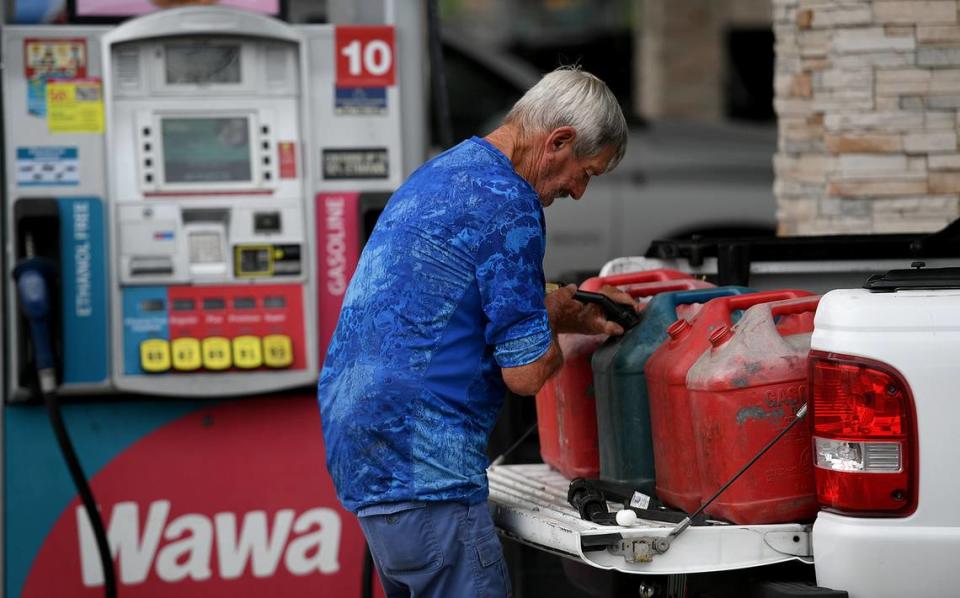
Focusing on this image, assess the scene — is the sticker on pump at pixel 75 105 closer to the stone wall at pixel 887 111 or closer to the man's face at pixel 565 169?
the man's face at pixel 565 169

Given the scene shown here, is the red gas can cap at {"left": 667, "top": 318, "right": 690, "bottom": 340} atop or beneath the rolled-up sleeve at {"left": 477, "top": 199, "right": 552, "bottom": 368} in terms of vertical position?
beneath

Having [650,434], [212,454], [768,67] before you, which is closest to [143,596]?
[212,454]

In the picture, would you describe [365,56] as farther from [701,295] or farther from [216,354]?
[701,295]

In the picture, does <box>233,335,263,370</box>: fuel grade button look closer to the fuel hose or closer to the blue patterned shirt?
the fuel hose

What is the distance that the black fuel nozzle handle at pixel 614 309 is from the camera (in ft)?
11.5

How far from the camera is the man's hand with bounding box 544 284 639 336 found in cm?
336

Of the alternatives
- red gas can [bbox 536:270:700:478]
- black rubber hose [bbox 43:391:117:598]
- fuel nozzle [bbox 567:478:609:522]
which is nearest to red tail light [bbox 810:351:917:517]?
fuel nozzle [bbox 567:478:609:522]

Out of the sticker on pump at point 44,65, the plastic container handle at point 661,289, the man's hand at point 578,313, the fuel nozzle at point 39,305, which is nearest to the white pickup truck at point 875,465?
the man's hand at point 578,313

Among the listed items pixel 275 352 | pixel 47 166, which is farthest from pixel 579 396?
pixel 47 166

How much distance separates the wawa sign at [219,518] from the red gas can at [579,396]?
1.36 m

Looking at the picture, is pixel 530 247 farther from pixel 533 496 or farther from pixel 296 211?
pixel 296 211

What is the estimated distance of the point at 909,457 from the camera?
9.50 ft

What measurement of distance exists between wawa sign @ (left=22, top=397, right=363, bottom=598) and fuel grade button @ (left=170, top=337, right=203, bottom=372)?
0.79ft

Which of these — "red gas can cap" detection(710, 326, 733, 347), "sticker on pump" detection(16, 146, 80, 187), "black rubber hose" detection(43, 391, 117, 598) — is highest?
"sticker on pump" detection(16, 146, 80, 187)
